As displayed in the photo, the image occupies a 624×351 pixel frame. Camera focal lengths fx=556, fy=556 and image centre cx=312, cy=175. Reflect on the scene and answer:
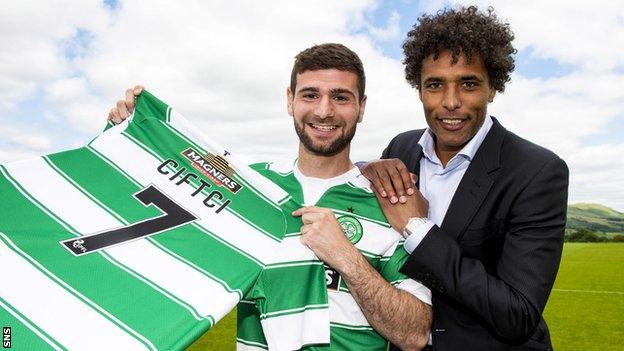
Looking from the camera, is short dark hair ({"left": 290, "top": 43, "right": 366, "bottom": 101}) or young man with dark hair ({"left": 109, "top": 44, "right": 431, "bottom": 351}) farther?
short dark hair ({"left": 290, "top": 43, "right": 366, "bottom": 101})

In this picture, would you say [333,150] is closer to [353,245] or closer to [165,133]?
[353,245]

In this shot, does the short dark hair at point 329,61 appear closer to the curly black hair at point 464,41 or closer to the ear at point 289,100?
the ear at point 289,100

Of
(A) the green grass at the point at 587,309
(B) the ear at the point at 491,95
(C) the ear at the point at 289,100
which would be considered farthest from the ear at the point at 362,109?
(A) the green grass at the point at 587,309

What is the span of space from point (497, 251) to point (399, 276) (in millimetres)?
593

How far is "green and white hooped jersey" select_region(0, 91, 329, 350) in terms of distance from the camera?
7.10ft

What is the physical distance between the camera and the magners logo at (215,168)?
275 centimetres

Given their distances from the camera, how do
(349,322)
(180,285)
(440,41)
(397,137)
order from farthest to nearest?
(397,137), (440,41), (349,322), (180,285)

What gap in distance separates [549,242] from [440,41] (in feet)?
4.06

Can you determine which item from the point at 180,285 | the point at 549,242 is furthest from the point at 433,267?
the point at 180,285

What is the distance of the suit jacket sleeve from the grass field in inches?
302

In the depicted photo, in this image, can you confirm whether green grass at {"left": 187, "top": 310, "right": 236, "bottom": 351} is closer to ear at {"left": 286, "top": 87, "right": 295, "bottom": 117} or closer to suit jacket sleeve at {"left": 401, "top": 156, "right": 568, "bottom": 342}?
ear at {"left": 286, "top": 87, "right": 295, "bottom": 117}

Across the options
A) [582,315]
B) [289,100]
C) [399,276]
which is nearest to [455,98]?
[289,100]

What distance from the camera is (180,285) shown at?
7.65 feet

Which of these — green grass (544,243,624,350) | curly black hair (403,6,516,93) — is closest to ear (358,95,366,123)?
curly black hair (403,6,516,93)
